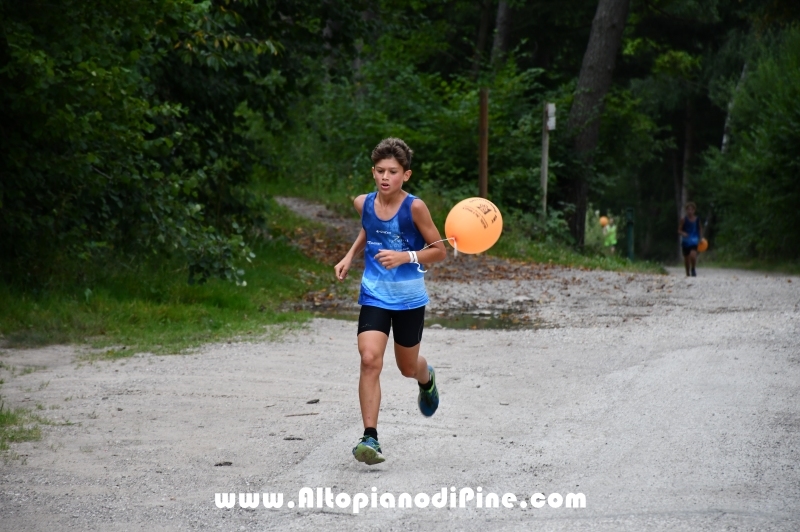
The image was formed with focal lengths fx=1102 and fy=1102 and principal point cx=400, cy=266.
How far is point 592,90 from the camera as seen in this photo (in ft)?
91.2

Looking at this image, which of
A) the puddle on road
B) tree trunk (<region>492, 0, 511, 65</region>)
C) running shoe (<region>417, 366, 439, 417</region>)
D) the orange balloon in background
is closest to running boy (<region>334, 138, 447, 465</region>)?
the orange balloon in background

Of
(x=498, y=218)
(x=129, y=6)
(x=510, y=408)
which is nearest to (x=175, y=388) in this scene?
(x=510, y=408)

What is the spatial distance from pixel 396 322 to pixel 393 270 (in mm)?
346

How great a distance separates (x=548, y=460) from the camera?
6.56 meters

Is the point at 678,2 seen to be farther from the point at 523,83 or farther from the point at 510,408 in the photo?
the point at 510,408

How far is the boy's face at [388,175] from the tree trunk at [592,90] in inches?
830

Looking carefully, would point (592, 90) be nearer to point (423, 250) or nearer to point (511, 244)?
point (511, 244)

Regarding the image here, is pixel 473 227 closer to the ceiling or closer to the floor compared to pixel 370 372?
closer to the ceiling

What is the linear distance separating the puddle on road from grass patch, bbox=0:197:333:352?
24.0 inches

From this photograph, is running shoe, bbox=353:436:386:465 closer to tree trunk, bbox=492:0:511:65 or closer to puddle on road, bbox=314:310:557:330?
puddle on road, bbox=314:310:557:330

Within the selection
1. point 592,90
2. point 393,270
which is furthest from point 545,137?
point 393,270

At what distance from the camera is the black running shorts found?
6801 mm

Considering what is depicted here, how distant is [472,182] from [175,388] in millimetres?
17640

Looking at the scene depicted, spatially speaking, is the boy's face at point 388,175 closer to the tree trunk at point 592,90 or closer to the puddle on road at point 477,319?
the puddle on road at point 477,319
